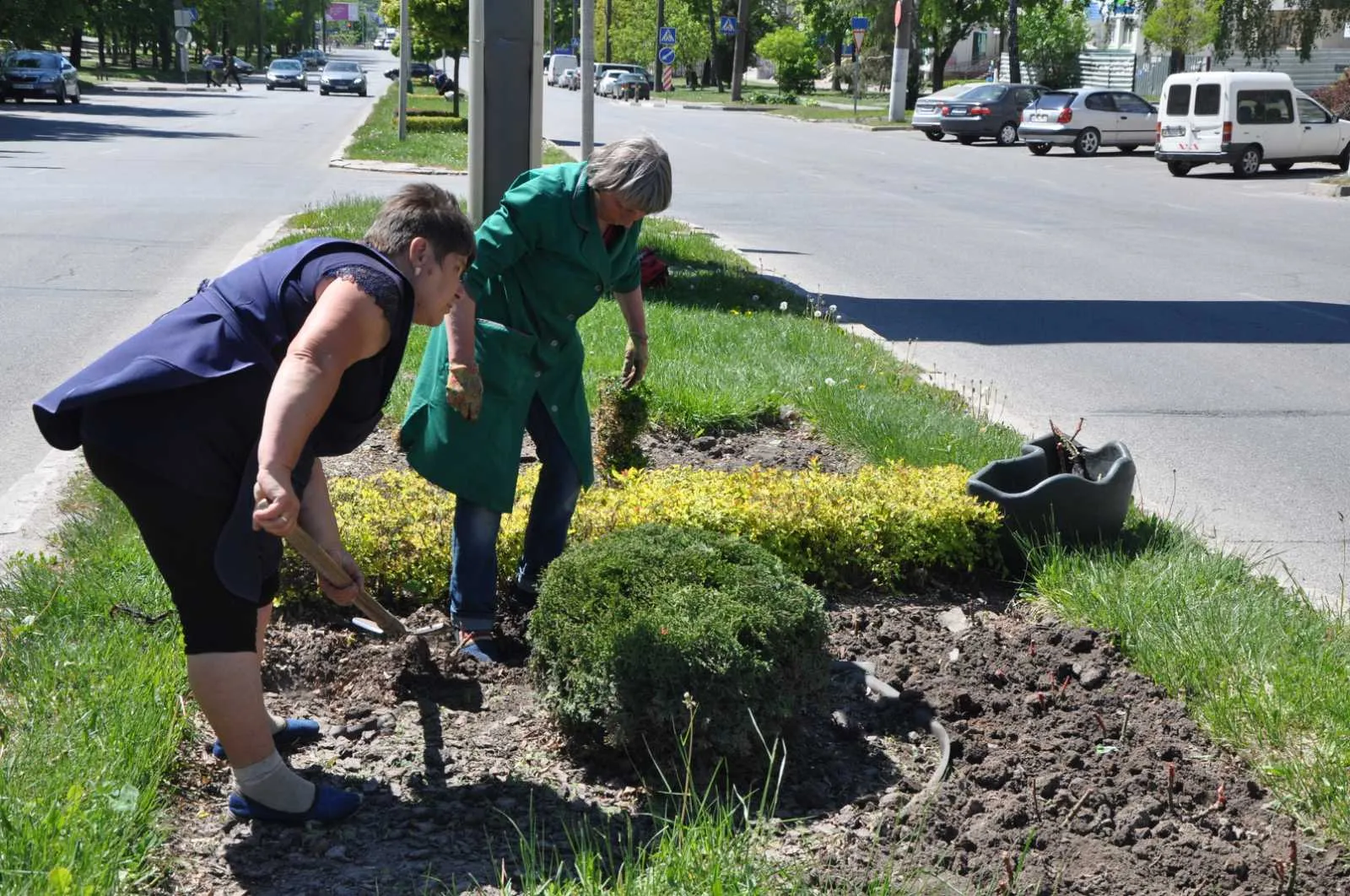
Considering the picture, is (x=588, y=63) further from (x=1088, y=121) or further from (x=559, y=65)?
(x=559, y=65)

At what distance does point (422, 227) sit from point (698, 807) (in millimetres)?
1352

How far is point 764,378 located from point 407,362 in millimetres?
2011

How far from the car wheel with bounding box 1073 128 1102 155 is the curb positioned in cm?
969

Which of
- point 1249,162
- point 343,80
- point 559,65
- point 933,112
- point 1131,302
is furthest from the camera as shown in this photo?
point 559,65

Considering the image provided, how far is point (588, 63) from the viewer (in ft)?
44.1

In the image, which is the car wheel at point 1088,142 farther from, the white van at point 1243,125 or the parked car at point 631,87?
the parked car at point 631,87

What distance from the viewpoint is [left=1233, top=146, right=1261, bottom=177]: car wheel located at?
2555 centimetres

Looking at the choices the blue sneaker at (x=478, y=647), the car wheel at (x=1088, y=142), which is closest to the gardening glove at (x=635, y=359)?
the blue sneaker at (x=478, y=647)

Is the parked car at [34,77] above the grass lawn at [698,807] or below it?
above

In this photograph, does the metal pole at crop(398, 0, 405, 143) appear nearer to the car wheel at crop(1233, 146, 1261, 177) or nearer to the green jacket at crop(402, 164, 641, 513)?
the car wheel at crop(1233, 146, 1261, 177)

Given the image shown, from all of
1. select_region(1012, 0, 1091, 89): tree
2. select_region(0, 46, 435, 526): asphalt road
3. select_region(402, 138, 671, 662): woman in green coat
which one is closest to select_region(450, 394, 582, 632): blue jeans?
select_region(402, 138, 671, 662): woman in green coat

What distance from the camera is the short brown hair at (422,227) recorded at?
2977mm

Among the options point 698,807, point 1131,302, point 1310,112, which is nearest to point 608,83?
point 1310,112

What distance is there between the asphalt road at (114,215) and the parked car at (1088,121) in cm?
1571
